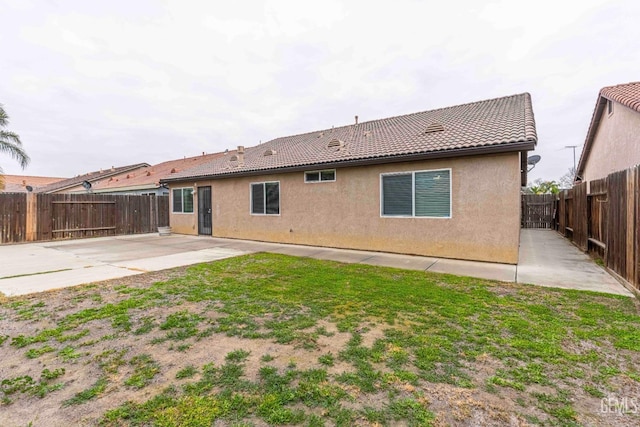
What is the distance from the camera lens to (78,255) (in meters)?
8.65

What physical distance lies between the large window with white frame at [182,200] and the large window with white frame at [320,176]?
693 cm

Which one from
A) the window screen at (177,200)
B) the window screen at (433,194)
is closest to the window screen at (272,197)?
the window screen at (433,194)

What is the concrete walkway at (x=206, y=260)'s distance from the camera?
18.1ft

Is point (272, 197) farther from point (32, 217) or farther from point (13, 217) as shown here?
point (13, 217)

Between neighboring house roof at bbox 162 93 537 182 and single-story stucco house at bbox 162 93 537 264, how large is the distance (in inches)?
1.5

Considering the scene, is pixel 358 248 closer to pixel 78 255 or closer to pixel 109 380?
pixel 109 380

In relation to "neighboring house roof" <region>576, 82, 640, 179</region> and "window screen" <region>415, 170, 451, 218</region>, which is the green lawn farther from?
"neighboring house roof" <region>576, 82, 640, 179</region>

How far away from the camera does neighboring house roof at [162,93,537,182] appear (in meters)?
7.18

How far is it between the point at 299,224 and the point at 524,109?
26.3ft

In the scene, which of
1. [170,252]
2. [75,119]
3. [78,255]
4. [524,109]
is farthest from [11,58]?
[524,109]

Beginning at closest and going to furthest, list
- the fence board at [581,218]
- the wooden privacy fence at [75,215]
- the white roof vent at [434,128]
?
the fence board at [581,218] < the white roof vent at [434,128] < the wooden privacy fence at [75,215]

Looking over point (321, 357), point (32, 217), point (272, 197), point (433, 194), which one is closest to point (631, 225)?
point (433, 194)

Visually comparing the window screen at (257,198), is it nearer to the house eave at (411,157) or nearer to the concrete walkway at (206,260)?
the house eave at (411,157)

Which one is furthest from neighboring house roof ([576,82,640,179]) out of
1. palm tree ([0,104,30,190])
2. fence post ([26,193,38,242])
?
palm tree ([0,104,30,190])
